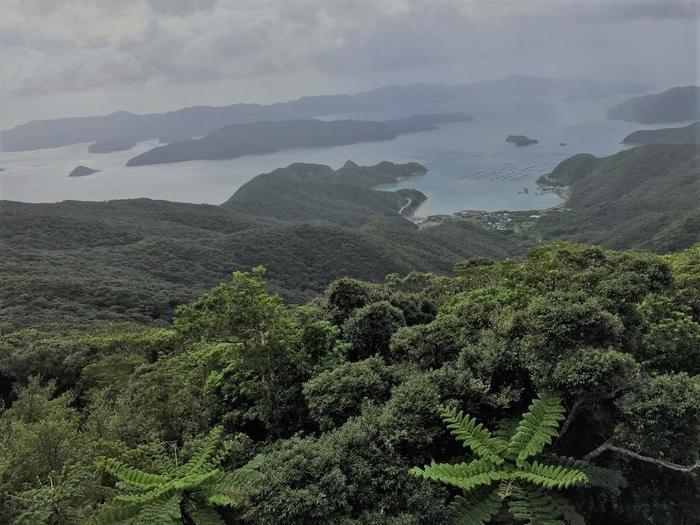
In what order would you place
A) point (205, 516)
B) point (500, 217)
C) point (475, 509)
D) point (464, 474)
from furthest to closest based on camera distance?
1. point (500, 217)
2. point (205, 516)
3. point (464, 474)
4. point (475, 509)

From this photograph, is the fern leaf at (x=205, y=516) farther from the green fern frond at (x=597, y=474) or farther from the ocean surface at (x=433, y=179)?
the ocean surface at (x=433, y=179)

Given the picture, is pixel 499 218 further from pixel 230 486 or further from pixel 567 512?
pixel 230 486

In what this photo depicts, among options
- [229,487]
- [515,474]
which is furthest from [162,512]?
[515,474]

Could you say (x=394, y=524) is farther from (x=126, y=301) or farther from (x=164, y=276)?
(x=164, y=276)

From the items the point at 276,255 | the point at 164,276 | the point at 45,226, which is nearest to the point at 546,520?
the point at 164,276

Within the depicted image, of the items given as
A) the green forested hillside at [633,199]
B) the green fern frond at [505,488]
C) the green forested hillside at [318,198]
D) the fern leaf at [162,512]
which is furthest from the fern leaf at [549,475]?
the green forested hillside at [318,198]

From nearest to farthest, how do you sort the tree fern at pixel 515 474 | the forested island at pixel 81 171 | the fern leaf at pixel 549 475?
the fern leaf at pixel 549 475
the tree fern at pixel 515 474
the forested island at pixel 81 171

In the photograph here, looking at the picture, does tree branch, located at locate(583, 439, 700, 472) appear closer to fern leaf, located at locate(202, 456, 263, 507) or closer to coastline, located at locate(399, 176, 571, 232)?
fern leaf, located at locate(202, 456, 263, 507)

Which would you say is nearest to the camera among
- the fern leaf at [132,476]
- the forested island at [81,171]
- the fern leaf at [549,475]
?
the fern leaf at [549,475]
